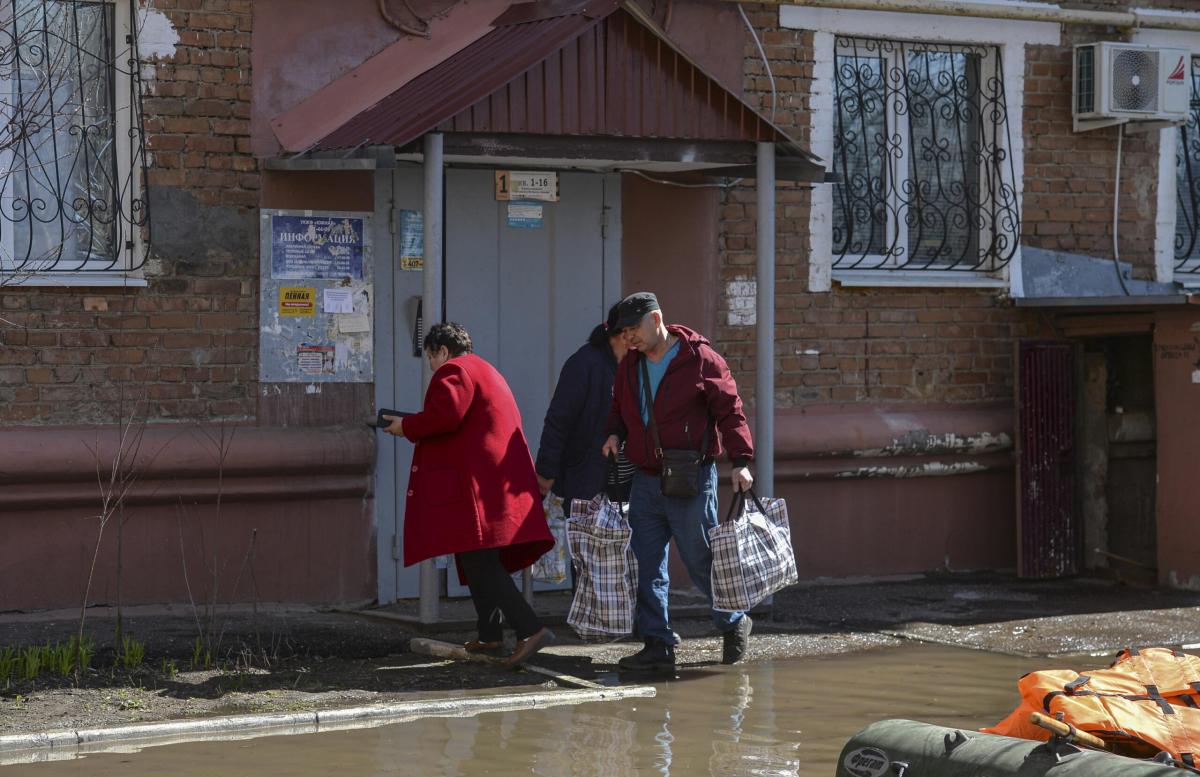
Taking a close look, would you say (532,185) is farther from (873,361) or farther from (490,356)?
(873,361)

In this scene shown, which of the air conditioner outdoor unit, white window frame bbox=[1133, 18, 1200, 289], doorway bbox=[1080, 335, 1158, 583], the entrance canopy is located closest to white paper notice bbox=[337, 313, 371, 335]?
the entrance canopy

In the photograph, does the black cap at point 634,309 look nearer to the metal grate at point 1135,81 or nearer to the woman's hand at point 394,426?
the woman's hand at point 394,426

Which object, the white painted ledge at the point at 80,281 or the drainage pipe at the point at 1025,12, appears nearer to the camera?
the white painted ledge at the point at 80,281

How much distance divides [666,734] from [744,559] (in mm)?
A: 1344

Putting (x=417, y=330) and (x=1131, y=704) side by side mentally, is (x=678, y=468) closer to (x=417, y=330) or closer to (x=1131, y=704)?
(x=417, y=330)

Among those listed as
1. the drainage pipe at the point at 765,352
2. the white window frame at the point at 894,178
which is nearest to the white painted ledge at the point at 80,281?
the drainage pipe at the point at 765,352

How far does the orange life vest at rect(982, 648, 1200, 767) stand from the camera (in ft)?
15.2

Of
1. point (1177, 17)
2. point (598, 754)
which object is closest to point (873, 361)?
point (1177, 17)

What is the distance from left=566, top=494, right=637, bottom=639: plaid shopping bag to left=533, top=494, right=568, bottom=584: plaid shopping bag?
1.79ft

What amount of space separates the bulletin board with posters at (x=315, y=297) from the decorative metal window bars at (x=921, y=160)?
318 cm

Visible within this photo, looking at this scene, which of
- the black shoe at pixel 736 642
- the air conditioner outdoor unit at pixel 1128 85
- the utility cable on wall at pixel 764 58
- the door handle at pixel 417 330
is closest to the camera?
the black shoe at pixel 736 642

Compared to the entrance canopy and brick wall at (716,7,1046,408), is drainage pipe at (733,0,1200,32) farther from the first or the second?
the entrance canopy

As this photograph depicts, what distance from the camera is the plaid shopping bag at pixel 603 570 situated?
7.71m

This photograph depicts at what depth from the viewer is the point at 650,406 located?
7.60m
